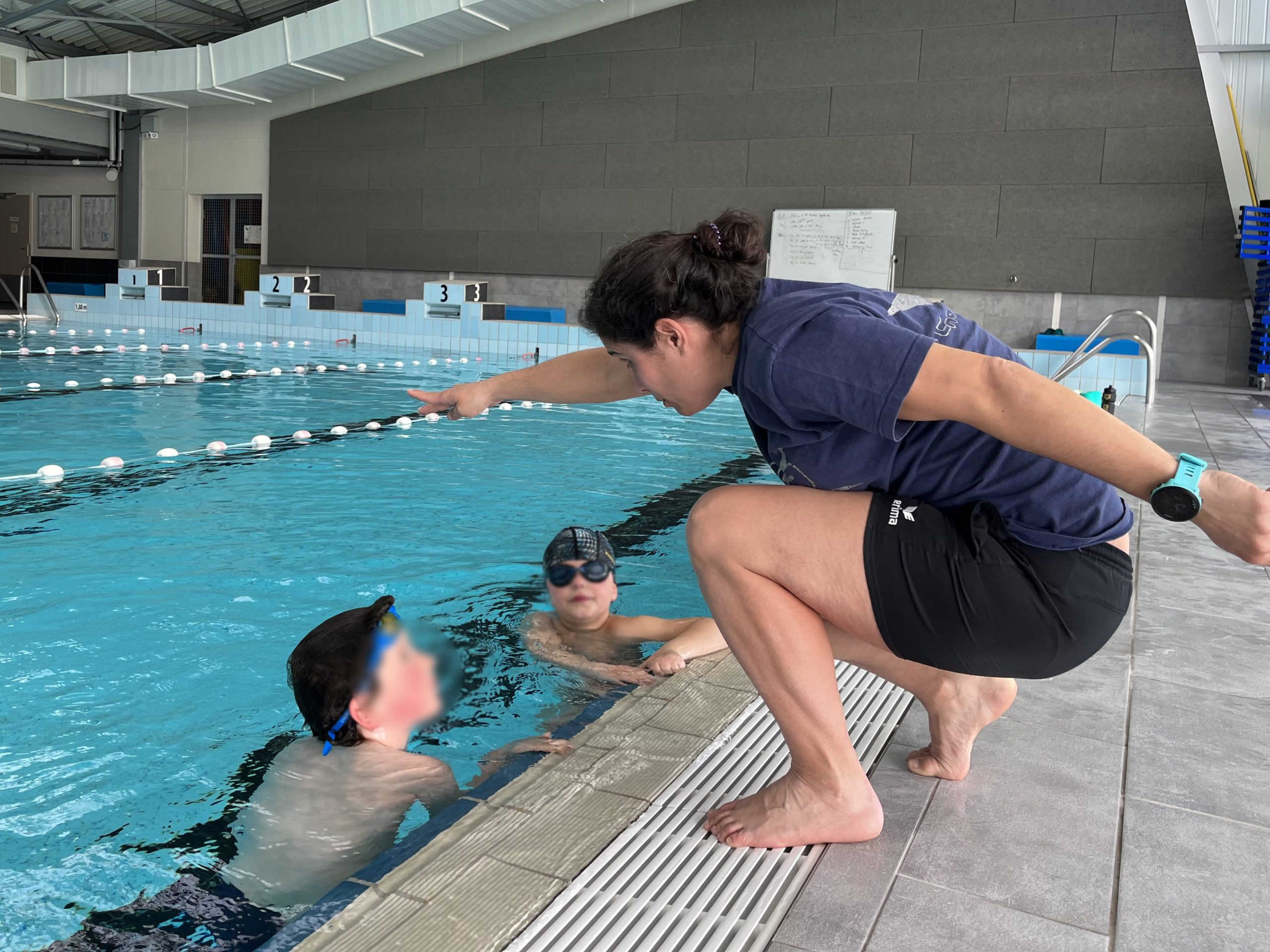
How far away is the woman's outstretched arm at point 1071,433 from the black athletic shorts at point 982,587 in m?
0.23

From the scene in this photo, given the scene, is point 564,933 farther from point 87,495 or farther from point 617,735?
point 87,495

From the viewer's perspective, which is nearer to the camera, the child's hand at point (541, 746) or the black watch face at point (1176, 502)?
the black watch face at point (1176, 502)

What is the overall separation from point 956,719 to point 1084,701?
0.54 metres

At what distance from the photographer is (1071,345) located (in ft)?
38.8

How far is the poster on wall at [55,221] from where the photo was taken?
828 inches

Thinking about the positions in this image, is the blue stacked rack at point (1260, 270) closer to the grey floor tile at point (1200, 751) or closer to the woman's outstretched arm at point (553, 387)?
the grey floor tile at point (1200, 751)

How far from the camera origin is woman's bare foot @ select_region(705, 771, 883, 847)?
1501 mm

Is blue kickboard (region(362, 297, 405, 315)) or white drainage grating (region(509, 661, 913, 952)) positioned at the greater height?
blue kickboard (region(362, 297, 405, 315))

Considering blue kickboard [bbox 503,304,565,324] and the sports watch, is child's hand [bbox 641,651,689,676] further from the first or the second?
blue kickboard [bbox 503,304,565,324]

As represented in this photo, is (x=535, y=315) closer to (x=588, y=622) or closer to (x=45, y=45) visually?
(x=45, y=45)

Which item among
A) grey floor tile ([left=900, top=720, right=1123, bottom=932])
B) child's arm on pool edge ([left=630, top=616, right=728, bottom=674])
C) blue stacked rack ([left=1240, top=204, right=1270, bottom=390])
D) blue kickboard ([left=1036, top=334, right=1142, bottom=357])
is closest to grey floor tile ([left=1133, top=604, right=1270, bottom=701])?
grey floor tile ([left=900, top=720, right=1123, bottom=932])

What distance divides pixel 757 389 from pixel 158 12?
19668mm

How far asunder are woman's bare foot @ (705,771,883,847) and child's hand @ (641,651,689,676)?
112 cm

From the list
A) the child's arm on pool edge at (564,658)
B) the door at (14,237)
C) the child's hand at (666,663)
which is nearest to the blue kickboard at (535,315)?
the child's arm on pool edge at (564,658)
